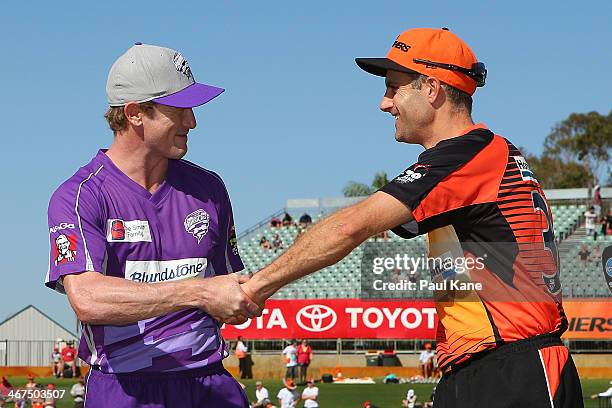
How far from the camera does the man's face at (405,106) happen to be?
454 cm

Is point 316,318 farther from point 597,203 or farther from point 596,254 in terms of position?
point 597,203

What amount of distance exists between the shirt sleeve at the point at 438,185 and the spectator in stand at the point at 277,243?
40436 mm

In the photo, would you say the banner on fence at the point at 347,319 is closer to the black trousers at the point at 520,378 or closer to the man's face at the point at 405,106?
the man's face at the point at 405,106

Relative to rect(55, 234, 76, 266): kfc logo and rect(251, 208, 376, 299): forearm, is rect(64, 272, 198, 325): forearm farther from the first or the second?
rect(251, 208, 376, 299): forearm

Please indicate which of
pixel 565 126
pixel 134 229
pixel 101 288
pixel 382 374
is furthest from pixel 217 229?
pixel 565 126

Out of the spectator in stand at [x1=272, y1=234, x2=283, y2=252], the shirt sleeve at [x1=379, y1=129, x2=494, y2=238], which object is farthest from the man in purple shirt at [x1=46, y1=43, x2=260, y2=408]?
the spectator in stand at [x1=272, y1=234, x2=283, y2=252]

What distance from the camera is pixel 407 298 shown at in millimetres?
36000

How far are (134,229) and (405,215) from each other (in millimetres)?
1331

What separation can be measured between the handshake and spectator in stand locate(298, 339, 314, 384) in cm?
2919

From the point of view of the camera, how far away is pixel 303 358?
33812 millimetres

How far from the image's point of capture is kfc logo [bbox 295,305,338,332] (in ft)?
117

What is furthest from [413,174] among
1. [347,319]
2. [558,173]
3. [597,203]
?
[558,173]

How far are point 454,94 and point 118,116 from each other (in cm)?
155

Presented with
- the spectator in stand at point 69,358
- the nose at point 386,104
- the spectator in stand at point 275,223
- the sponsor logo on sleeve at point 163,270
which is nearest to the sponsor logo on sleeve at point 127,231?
the sponsor logo on sleeve at point 163,270
